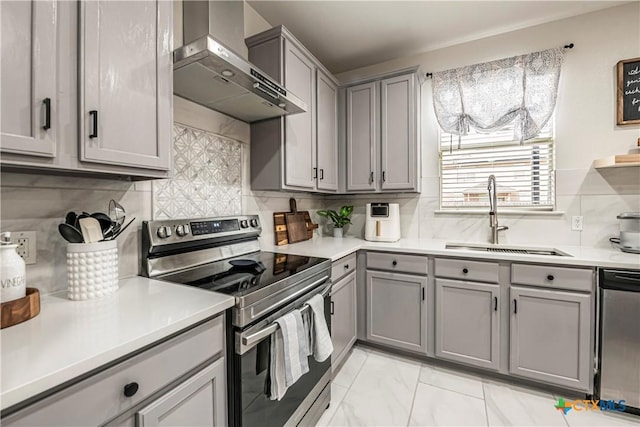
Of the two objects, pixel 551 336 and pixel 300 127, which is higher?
pixel 300 127

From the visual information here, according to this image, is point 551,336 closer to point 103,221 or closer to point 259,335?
point 259,335

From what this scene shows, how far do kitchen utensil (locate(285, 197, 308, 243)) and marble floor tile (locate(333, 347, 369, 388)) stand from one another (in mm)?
1049

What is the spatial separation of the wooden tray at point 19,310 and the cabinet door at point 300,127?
1.40 meters

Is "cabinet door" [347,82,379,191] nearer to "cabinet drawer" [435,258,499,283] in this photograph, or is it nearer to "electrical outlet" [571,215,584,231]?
"cabinet drawer" [435,258,499,283]

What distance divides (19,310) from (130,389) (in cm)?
42

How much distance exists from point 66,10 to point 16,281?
32.7 inches

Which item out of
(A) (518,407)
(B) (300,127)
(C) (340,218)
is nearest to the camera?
(A) (518,407)

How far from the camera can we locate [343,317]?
2.09 metres

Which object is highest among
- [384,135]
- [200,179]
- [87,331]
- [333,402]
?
[384,135]

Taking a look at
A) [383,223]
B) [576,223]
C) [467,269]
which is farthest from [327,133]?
[576,223]

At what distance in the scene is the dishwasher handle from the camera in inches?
62.0

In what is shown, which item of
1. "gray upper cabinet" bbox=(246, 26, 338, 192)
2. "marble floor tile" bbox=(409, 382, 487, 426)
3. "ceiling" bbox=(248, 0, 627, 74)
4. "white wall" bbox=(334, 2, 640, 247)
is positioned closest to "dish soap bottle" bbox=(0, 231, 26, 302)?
"gray upper cabinet" bbox=(246, 26, 338, 192)

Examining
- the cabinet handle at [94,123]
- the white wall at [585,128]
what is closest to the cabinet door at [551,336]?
the white wall at [585,128]

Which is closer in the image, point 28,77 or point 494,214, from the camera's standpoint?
point 28,77
